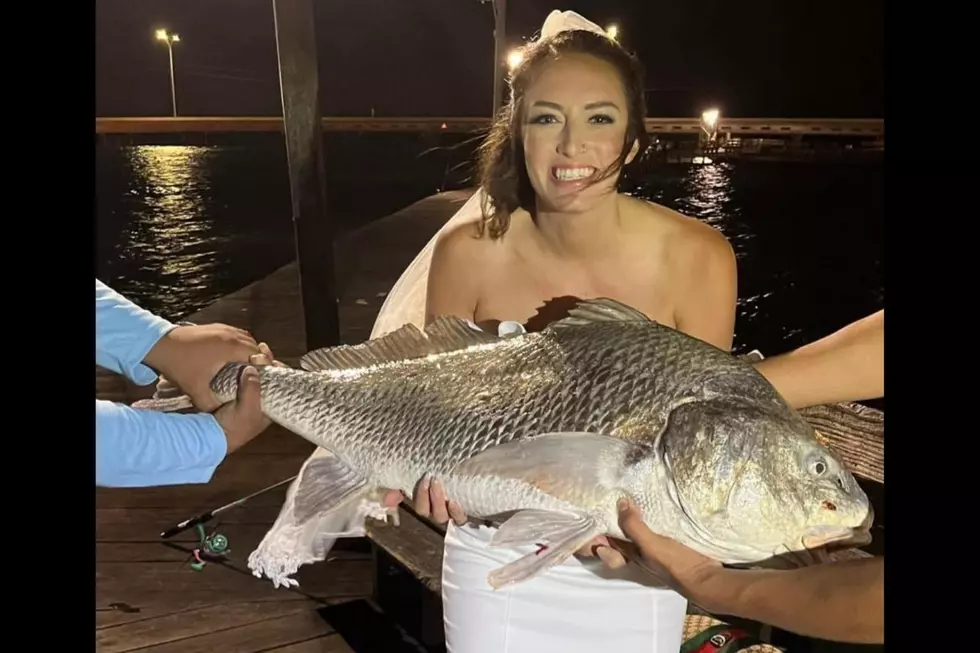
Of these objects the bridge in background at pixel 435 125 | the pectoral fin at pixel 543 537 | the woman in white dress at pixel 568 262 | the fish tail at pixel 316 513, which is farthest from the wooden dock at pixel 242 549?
the pectoral fin at pixel 543 537

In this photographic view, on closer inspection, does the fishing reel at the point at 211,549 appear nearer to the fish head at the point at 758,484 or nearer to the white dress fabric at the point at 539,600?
the white dress fabric at the point at 539,600

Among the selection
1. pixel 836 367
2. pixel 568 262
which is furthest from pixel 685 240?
pixel 836 367

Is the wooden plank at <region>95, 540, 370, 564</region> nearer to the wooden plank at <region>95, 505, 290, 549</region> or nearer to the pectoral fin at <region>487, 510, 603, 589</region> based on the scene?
the wooden plank at <region>95, 505, 290, 549</region>

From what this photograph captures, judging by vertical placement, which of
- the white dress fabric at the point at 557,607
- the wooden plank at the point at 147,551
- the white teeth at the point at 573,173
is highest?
the white teeth at the point at 573,173

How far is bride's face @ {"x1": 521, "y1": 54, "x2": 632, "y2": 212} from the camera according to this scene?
3.78 ft

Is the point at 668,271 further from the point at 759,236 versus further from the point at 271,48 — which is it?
the point at 271,48

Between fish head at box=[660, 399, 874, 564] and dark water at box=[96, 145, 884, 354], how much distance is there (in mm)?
425

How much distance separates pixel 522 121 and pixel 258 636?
1.41 metres

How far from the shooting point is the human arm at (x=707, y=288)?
4.04ft

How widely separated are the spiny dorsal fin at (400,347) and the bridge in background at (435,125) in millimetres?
428

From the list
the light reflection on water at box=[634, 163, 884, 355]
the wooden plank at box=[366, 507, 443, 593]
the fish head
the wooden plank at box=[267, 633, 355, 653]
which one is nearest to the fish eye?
the fish head

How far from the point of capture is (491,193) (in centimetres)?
131

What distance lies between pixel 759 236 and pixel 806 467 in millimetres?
813
